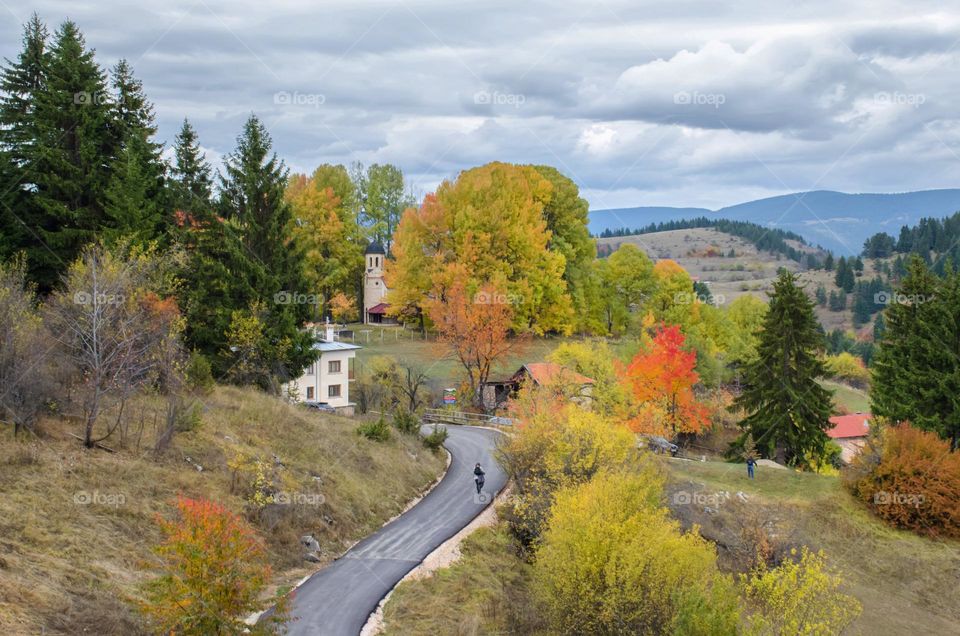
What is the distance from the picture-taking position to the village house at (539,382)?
44.5 metres

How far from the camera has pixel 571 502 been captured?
25250mm

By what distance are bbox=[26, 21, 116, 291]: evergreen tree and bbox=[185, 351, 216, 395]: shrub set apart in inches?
339

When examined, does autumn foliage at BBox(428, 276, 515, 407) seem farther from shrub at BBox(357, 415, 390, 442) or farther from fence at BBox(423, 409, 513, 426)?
shrub at BBox(357, 415, 390, 442)

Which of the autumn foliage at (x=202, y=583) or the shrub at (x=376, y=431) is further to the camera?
the shrub at (x=376, y=431)

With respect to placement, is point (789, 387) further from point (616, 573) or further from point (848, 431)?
point (616, 573)

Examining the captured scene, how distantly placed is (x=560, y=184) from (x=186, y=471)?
2216 inches

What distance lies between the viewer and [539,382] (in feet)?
163

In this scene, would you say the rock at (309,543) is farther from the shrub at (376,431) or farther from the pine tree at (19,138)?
the pine tree at (19,138)

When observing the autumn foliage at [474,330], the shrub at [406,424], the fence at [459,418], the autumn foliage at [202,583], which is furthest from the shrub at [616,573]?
the autumn foliage at [474,330]

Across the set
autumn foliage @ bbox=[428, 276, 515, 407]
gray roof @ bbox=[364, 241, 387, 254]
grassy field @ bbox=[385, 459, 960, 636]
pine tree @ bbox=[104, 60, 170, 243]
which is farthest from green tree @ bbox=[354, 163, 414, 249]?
grassy field @ bbox=[385, 459, 960, 636]

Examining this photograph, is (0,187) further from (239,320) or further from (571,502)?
(571,502)

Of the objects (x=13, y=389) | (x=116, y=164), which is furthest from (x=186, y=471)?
(x=116, y=164)

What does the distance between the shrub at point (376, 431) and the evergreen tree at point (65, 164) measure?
16354mm

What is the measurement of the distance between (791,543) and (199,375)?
28113 mm
